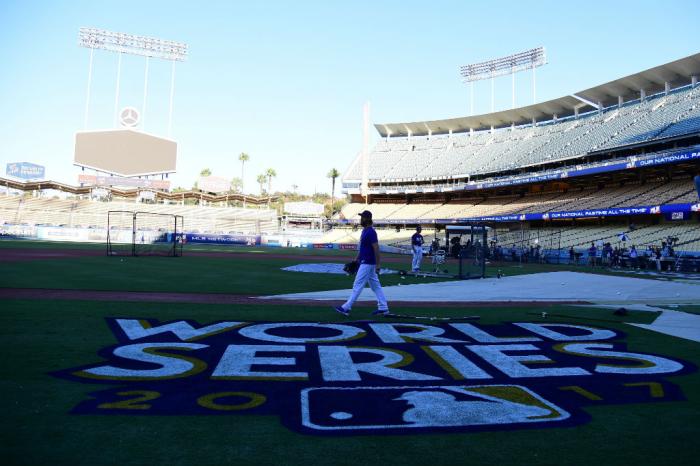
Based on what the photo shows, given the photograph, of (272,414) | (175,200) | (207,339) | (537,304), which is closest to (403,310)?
(537,304)

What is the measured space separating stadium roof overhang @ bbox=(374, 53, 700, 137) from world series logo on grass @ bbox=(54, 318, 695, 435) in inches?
1901

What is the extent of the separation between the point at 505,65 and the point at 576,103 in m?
15.7

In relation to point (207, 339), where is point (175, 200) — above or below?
above

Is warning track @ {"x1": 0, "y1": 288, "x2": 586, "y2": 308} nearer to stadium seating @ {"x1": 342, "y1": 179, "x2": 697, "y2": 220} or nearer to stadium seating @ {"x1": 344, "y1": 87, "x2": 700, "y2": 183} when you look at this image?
stadium seating @ {"x1": 342, "y1": 179, "x2": 697, "y2": 220}

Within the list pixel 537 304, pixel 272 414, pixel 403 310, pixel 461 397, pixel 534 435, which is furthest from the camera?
pixel 537 304

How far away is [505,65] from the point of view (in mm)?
70375

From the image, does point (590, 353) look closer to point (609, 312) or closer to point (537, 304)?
point (609, 312)

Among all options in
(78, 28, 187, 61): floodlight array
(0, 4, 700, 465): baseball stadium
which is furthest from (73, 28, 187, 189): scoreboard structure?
(0, 4, 700, 465): baseball stadium

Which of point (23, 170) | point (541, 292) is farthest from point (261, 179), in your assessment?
point (541, 292)

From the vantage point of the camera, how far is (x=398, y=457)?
3.20m

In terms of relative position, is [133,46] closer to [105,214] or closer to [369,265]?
[105,214]

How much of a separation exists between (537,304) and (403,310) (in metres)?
3.81

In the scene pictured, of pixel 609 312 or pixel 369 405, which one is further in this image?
pixel 609 312

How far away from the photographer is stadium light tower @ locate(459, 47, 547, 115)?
217 ft
